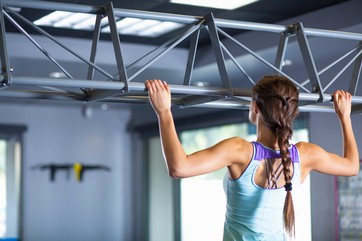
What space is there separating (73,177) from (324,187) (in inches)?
148

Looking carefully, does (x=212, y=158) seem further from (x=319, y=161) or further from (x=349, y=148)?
(x=349, y=148)

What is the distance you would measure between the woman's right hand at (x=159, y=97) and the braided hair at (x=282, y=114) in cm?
28

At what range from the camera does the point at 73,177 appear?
8.98 metres

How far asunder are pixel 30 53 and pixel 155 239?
12.0 feet

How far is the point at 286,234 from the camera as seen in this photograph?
223cm

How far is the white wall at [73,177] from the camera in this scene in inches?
342

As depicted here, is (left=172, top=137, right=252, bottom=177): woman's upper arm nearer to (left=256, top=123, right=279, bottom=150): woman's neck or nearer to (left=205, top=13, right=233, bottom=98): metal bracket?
(left=256, top=123, right=279, bottom=150): woman's neck

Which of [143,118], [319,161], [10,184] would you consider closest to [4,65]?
[319,161]

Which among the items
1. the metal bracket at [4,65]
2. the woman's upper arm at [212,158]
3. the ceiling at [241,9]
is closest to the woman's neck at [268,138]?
the woman's upper arm at [212,158]

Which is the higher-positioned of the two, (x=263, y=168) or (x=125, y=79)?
(x=125, y=79)

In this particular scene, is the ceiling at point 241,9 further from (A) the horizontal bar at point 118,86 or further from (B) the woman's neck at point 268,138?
(B) the woman's neck at point 268,138

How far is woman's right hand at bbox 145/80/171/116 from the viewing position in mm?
2229

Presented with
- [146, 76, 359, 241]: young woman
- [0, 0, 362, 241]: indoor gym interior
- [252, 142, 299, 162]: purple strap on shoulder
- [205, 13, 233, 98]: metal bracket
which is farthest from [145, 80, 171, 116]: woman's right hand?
[205, 13, 233, 98]: metal bracket

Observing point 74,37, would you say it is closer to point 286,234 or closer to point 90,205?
point 90,205
